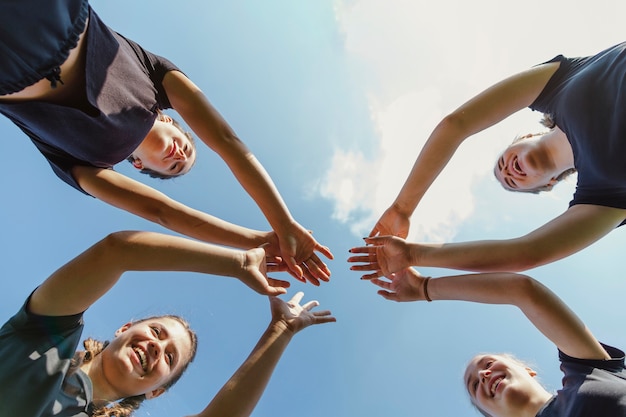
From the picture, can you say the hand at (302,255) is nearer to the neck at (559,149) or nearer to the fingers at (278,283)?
the fingers at (278,283)

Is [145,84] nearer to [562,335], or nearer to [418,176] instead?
[418,176]

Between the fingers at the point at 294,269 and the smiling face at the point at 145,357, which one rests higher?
the fingers at the point at 294,269

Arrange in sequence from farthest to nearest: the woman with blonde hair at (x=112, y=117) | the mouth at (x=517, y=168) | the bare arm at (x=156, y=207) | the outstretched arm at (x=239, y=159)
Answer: the mouth at (x=517, y=168), the outstretched arm at (x=239, y=159), the bare arm at (x=156, y=207), the woman with blonde hair at (x=112, y=117)

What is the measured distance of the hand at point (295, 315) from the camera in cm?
264

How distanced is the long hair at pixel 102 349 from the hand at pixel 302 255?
1027 mm

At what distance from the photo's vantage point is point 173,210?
103 inches

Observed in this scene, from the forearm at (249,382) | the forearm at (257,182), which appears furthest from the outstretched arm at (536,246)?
the forearm at (249,382)

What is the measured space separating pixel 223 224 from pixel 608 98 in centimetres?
248

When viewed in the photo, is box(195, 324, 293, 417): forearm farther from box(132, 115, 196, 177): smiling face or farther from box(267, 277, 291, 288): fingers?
box(132, 115, 196, 177): smiling face

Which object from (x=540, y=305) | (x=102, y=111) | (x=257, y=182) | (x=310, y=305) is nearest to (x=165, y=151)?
(x=257, y=182)

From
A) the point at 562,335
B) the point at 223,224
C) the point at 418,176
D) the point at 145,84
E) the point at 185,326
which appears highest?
the point at 418,176

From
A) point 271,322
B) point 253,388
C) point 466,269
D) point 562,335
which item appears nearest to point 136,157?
point 271,322

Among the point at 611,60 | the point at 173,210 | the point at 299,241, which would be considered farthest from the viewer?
the point at 299,241

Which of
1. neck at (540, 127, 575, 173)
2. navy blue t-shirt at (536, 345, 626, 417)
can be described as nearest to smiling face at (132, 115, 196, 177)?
neck at (540, 127, 575, 173)
